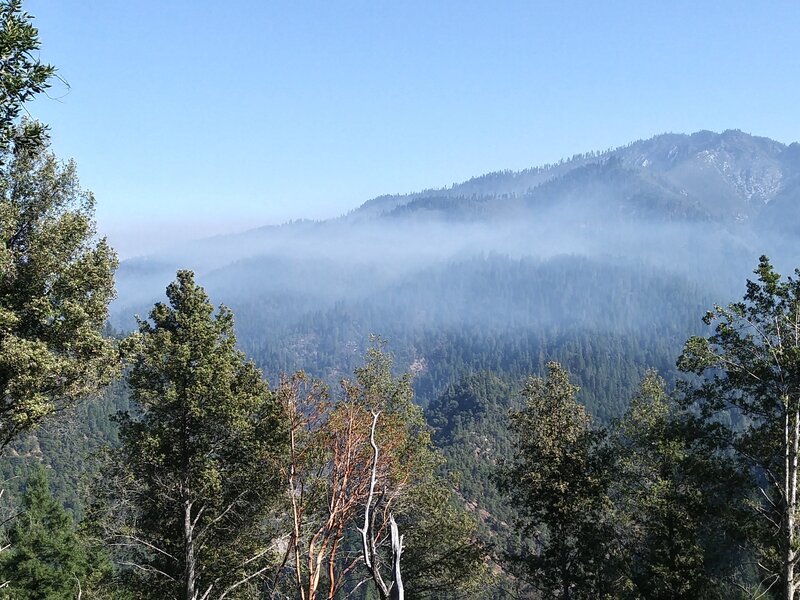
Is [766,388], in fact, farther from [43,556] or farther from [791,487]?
[43,556]

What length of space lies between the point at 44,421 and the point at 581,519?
15.9m

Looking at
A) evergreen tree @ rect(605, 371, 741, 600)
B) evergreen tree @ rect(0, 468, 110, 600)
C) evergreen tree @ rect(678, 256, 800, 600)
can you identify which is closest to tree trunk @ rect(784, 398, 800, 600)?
evergreen tree @ rect(678, 256, 800, 600)

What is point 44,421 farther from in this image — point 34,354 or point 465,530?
point 465,530

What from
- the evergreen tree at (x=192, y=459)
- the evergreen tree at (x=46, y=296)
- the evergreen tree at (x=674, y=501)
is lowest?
the evergreen tree at (x=674, y=501)

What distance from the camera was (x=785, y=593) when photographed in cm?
1490

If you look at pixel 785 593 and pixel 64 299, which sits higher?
pixel 64 299

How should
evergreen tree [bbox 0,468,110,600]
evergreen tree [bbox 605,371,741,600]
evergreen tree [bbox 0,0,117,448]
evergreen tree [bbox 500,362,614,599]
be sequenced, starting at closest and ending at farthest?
1. evergreen tree [bbox 0,0,117,448]
2. evergreen tree [bbox 605,371,741,600]
3. evergreen tree [bbox 500,362,614,599]
4. evergreen tree [bbox 0,468,110,600]

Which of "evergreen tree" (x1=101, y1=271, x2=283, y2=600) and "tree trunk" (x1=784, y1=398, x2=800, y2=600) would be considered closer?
"tree trunk" (x1=784, y1=398, x2=800, y2=600)

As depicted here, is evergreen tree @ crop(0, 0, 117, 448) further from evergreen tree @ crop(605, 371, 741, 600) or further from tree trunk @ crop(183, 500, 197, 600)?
evergreen tree @ crop(605, 371, 741, 600)

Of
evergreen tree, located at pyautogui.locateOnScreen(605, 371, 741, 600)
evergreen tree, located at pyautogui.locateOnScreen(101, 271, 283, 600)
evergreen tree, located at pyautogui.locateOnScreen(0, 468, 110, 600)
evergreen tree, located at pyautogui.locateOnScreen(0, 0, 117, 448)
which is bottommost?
evergreen tree, located at pyautogui.locateOnScreen(0, 468, 110, 600)

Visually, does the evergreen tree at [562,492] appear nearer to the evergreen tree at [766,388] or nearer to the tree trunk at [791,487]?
the evergreen tree at [766,388]

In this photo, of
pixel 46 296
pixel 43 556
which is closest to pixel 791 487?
pixel 46 296

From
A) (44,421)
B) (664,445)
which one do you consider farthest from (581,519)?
(44,421)

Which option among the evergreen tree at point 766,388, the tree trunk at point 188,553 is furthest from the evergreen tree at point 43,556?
the evergreen tree at point 766,388
